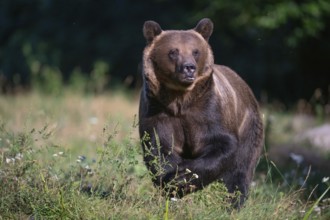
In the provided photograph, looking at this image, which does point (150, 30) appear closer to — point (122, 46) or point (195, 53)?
point (195, 53)

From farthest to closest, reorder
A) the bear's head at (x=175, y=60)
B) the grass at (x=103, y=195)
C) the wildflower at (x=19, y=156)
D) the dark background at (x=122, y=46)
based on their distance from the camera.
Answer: the dark background at (x=122, y=46), the bear's head at (x=175, y=60), the wildflower at (x=19, y=156), the grass at (x=103, y=195)

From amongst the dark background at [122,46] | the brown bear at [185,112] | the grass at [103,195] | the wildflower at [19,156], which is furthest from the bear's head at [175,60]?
the dark background at [122,46]

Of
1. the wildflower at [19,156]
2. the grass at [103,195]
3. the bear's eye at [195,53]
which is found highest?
the bear's eye at [195,53]

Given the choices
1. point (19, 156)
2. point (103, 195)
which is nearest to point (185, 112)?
point (103, 195)

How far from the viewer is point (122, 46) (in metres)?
18.7

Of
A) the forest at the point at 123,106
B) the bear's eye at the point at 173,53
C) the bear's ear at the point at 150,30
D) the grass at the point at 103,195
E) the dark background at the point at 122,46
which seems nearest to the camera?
the grass at the point at 103,195

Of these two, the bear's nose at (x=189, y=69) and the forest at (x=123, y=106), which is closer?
the forest at (x=123, y=106)

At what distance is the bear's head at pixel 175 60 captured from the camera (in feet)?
20.4

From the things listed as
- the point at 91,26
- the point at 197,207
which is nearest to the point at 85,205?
the point at 197,207

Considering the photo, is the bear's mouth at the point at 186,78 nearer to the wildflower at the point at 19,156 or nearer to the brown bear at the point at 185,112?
the brown bear at the point at 185,112

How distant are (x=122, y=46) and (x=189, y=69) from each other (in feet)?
Answer: 41.4

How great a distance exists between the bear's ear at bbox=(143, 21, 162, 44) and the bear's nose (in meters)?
0.53

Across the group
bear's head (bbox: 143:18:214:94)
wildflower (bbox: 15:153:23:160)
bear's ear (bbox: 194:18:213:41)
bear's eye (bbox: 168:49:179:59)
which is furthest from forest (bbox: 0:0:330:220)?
bear's ear (bbox: 194:18:213:41)

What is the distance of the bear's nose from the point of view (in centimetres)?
614
